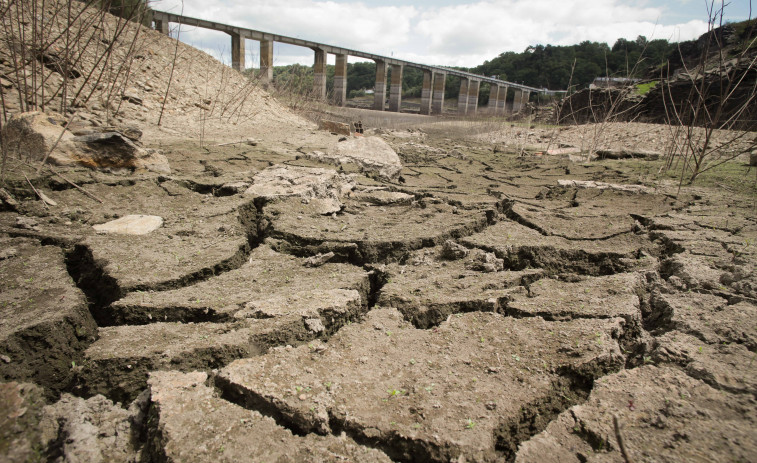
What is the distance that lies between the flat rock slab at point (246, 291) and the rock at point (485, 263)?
0.52 meters

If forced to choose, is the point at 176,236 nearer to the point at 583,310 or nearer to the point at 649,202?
the point at 583,310

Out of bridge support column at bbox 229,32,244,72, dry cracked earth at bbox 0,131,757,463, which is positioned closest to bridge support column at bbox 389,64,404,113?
bridge support column at bbox 229,32,244,72

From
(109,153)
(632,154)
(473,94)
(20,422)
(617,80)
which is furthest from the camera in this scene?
(473,94)

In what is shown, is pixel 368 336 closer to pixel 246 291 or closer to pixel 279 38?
pixel 246 291

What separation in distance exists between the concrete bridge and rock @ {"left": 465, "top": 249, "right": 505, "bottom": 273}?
9.60 metres

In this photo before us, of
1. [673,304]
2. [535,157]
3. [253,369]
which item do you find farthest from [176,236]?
[535,157]

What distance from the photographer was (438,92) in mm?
30984

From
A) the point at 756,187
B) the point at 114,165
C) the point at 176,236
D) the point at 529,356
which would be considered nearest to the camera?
the point at 529,356

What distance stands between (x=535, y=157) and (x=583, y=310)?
5.59m

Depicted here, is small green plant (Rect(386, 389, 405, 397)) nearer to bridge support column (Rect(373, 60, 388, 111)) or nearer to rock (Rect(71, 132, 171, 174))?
rock (Rect(71, 132, 171, 174))

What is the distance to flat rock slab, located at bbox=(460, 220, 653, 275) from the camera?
192 centimetres

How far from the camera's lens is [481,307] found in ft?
4.82

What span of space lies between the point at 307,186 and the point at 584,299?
6.41 feet

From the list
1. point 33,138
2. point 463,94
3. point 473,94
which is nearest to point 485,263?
point 33,138
